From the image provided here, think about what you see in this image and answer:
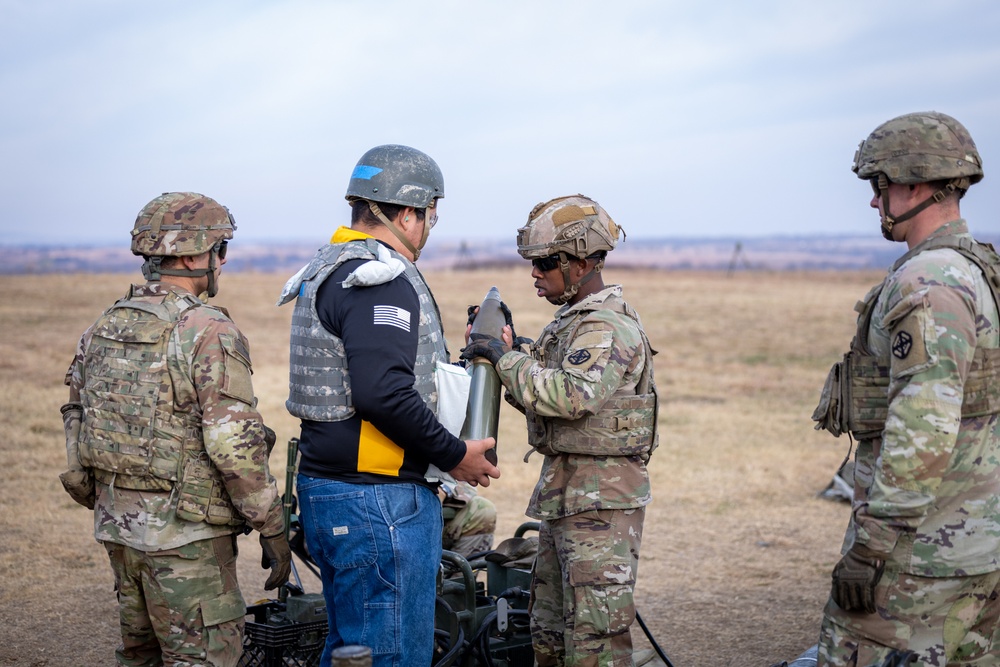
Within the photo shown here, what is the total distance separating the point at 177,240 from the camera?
449 cm

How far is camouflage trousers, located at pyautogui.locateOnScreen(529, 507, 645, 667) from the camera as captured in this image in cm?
453

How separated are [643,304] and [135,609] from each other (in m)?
27.2

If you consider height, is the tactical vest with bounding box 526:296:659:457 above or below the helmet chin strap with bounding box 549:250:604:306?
below

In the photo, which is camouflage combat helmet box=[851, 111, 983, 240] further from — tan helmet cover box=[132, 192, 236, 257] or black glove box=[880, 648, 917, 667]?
tan helmet cover box=[132, 192, 236, 257]

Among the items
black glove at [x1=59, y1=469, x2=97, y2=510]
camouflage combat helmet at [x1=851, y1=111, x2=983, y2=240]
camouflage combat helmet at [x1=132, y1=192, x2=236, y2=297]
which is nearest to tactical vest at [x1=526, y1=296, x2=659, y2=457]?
camouflage combat helmet at [x1=851, y1=111, x2=983, y2=240]

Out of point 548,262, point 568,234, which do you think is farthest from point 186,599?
point 568,234

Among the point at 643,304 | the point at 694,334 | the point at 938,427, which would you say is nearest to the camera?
the point at 938,427

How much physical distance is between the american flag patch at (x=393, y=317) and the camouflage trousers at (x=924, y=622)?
6.67ft

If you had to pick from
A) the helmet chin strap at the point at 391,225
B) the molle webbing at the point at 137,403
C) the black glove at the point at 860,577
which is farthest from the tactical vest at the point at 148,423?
the black glove at the point at 860,577

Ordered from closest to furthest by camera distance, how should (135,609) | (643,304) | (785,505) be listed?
(135,609)
(785,505)
(643,304)

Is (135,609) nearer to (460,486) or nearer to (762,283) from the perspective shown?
(460,486)

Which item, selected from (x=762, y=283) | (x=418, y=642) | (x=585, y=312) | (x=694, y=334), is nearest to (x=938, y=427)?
(x=585, y=312)

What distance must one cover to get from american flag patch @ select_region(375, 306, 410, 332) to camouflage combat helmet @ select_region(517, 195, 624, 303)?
30.2 inches

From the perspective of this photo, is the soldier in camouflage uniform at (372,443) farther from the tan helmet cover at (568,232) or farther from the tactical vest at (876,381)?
the tactical vest at (876,381)
